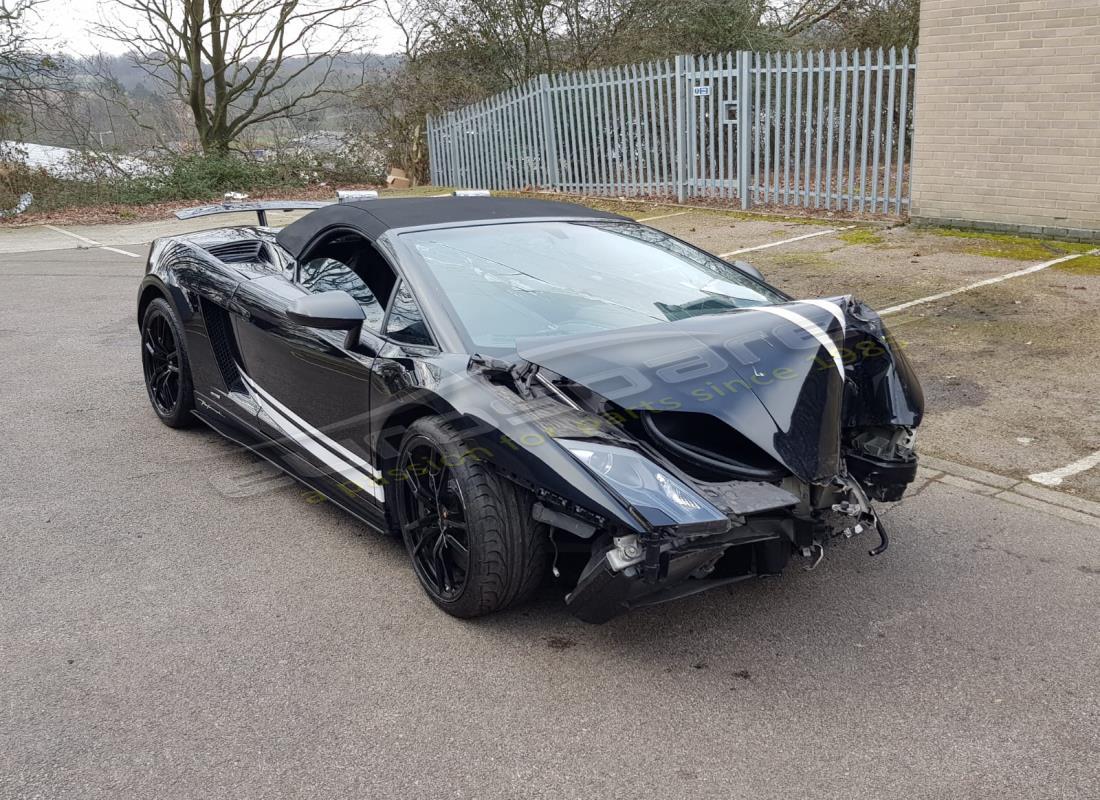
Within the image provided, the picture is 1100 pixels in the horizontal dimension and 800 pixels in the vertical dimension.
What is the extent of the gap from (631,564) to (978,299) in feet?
20.0

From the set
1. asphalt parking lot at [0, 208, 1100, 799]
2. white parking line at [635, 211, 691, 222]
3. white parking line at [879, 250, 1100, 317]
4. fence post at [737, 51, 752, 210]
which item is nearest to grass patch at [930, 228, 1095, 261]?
white parking line at [879, 250, 1100, 317]

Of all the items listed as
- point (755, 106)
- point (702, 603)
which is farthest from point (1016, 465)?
point (755, 106)

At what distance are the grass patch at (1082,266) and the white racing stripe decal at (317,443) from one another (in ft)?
23.7

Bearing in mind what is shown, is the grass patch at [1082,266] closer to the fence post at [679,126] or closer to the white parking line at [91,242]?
the fence post at [679,126]

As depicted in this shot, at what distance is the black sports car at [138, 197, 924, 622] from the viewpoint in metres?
2.84

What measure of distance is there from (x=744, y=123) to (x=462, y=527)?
11.1m

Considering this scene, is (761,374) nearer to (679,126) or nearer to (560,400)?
(560,400)

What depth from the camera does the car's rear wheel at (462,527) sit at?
302cm

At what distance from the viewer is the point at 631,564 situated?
270cm

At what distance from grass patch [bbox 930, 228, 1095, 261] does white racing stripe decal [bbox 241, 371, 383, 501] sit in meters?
7.58

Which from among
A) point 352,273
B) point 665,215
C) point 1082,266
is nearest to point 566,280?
point 352,273

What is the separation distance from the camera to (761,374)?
10.2 ft

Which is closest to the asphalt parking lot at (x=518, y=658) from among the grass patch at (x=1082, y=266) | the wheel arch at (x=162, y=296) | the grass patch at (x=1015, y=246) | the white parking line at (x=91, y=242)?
the wheel arch at (x=162, y=296)

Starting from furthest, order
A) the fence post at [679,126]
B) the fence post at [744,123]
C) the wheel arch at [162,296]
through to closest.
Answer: the fence post at [679,126] → the fence post at [744,123] → the wheel arch at [162,296]
